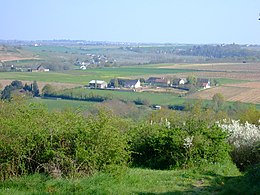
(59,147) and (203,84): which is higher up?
(59,147)

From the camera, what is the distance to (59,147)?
11883mm

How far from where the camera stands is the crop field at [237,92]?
47938 mm

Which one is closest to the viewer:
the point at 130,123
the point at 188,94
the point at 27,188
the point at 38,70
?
the point at 27,188

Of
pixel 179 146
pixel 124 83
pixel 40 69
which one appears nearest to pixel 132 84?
pixel 124 83

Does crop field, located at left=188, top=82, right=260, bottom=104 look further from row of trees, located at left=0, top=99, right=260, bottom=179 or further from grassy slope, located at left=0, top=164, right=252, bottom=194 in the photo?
grassy slope, located at left=0, top=164, right=252, bottom=194

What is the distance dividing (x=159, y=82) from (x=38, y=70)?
2827 cm

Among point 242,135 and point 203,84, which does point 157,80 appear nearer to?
point 203,84

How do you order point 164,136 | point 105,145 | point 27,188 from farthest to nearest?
1. point 164,136
2. point 105,145
3. point 27,188

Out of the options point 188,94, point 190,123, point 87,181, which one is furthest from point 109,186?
point 188,94

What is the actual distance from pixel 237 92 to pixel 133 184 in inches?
1743

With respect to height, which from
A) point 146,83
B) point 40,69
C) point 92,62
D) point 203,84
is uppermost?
point 203,84

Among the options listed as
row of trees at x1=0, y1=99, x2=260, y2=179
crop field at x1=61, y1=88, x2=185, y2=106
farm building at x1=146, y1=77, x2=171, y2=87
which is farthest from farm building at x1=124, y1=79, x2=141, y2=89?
row of trees at x1=0, y1=99, x2=260, y2=179

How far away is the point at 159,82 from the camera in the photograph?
60812 millimetres

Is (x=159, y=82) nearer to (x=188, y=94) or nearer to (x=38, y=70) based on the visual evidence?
(x=188, y=94)
